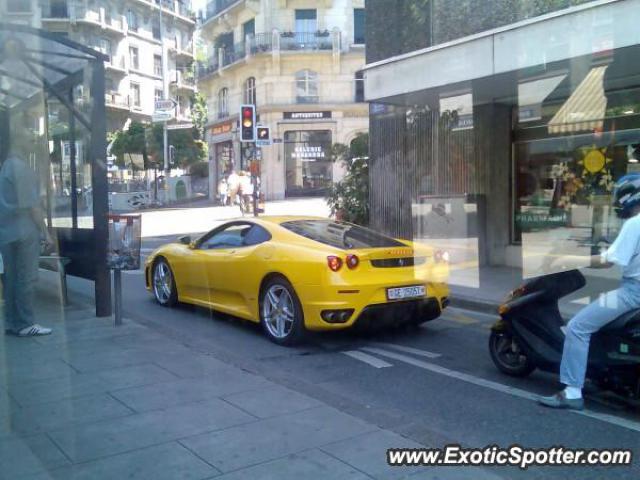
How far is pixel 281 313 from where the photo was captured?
6719 millimetres

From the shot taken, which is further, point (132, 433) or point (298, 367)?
point (298, 367)

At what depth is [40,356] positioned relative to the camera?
5.95m

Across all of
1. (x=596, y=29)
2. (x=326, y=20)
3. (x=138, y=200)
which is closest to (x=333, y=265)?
(x=596, y=29)

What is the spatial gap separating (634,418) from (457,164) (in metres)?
8.04

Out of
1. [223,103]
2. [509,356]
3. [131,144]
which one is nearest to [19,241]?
[509,356]

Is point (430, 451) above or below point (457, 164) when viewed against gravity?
below

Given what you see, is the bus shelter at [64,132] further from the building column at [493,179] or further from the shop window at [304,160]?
Result: the shop window at [304,160]

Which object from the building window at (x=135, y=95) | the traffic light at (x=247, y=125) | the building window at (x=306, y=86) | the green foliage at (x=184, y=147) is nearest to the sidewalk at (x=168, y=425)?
the building window at (x=135, y=95)

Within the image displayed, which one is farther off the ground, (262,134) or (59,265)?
(262,134)

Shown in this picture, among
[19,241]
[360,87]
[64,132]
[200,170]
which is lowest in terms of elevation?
[19,241]

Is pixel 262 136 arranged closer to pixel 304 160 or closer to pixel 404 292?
pixel 404 292

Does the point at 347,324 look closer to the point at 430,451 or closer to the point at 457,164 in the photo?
the point at 430,451

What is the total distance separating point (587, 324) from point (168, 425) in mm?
2922

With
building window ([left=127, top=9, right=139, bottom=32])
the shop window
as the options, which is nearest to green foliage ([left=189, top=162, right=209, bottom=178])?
the shop window
